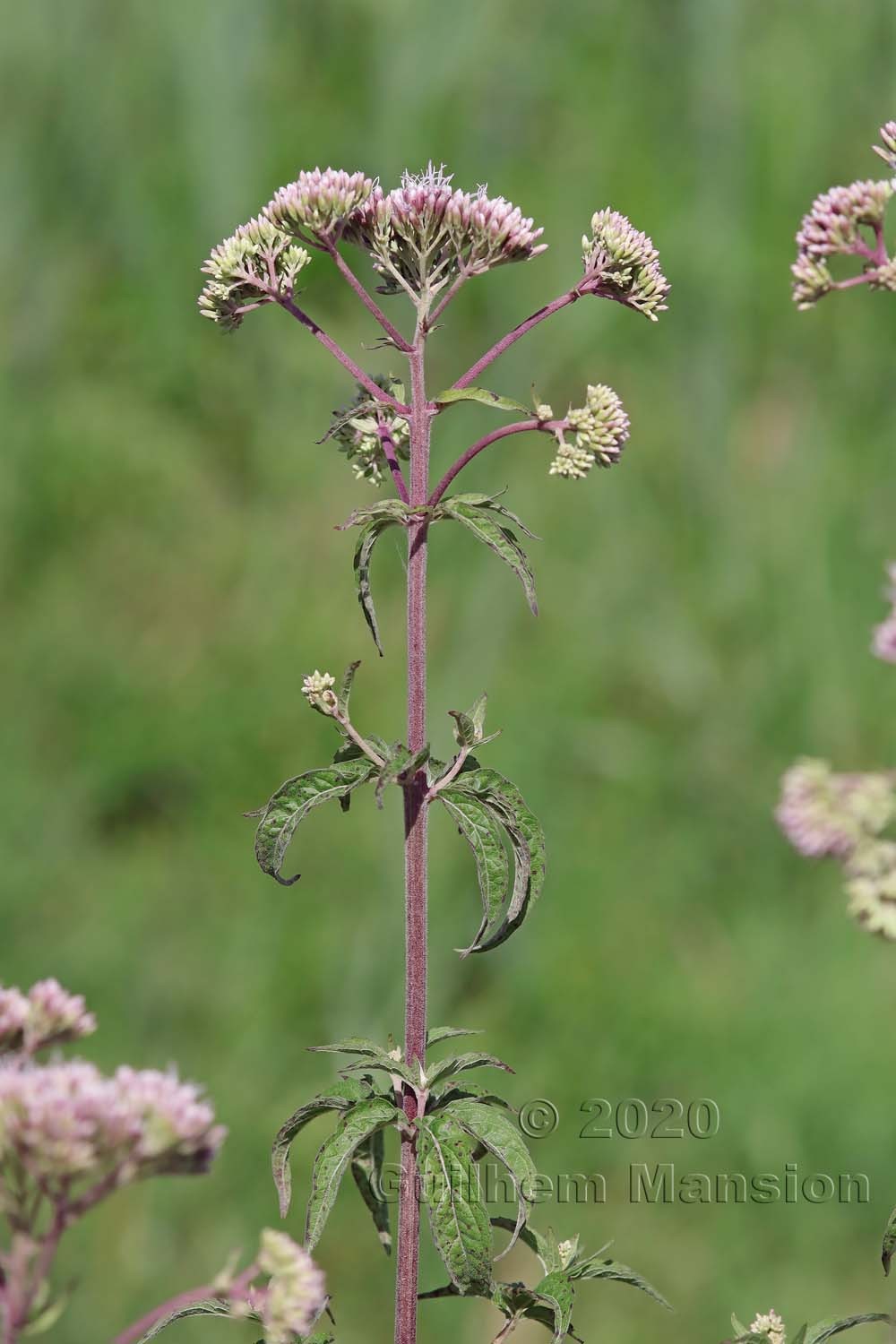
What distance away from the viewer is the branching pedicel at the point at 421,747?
2.01 metres

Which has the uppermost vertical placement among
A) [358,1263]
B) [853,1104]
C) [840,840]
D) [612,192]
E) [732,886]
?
[612,192]

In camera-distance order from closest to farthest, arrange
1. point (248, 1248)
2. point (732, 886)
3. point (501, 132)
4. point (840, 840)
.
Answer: point (840, 840) → point (248, 1248) → point (732, 886) → point (501, 132)

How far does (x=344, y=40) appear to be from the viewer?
6.57 m

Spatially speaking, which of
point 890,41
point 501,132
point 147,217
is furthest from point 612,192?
point 147,217

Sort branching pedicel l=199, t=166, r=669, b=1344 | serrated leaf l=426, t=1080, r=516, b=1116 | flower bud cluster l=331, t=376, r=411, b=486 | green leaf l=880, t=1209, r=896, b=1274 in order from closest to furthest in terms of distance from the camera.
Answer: green leaf l=880, t=1209, r=896, b=1274 < branching pedicel l=199, t=166, r=669, b=1344 < serrated leaf l=426, t=1080, r=516, b=1116 < flower bud cluster l=331, t=376, r=411, b=486

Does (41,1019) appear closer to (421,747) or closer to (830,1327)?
(421,747)

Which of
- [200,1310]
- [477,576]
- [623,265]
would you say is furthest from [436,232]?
[477,576]

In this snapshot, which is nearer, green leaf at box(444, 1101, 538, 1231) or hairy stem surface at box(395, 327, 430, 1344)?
green leaf at box(444, 1101, 538, 1231)

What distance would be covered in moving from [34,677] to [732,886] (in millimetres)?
2836

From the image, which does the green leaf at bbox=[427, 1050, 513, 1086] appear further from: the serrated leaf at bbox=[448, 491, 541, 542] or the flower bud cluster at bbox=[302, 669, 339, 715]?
the serrated leaf at bbox=[448, 491, 541, 542]

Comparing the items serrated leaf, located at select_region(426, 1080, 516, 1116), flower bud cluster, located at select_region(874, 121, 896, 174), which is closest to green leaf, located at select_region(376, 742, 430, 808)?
serrated leaf, located at select_region(426, 1080, 516, 1116)

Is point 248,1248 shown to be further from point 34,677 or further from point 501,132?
point 501,132

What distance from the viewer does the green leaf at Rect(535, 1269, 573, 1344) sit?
1.96 meters

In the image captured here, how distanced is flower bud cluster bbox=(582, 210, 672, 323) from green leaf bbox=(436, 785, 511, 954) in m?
0.76
